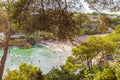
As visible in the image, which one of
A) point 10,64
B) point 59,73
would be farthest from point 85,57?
point 10,64

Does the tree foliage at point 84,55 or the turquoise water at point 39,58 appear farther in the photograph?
the turquoise water at point 39,58

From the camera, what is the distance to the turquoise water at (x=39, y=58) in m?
19.5

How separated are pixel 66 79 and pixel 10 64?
465 inches

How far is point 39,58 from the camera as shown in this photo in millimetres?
22844

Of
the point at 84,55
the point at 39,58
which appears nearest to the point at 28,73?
the point at 84,55

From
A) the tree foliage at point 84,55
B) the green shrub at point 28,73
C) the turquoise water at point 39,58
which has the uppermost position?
the green shrub at point 28,73

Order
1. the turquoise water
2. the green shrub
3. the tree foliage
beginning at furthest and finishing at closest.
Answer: the turquoise water < the tree foliage < the green shrub

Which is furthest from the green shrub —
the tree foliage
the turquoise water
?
the turquoise water

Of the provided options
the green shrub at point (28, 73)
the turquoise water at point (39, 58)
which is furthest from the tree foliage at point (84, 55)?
the turquoise water at point (39, 58)

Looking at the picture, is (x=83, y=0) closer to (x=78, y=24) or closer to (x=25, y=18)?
(x=78, y=24)

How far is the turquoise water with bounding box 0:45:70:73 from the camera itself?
63.8 feet

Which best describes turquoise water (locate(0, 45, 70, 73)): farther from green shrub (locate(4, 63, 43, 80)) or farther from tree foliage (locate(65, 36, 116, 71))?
green shrub (locate(4, 63, 43, 80))

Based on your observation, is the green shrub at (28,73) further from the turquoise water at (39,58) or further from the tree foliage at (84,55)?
the turquoise water at (39,58)

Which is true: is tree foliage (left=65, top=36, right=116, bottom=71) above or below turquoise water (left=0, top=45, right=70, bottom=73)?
above
